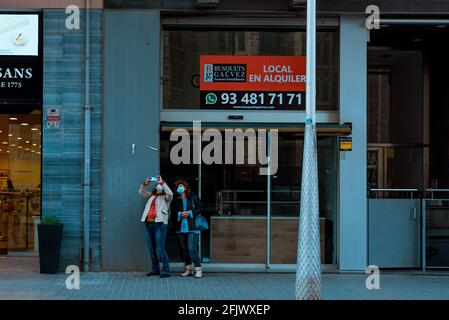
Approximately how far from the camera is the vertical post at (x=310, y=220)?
7547 millimetres

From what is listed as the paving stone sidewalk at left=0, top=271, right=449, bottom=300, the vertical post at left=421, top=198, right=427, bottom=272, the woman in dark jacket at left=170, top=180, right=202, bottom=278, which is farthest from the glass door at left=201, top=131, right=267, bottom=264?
the vertical post at left=421, top=198, right=427, bottom=272

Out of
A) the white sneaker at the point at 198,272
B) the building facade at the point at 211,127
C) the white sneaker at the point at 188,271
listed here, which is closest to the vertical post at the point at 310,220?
the building facade at the point at 211,127

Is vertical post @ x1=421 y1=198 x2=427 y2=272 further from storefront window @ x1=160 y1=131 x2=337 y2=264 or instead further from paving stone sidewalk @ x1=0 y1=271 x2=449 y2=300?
storefront window @ x1=160 y1=131 x2=337 y2=264

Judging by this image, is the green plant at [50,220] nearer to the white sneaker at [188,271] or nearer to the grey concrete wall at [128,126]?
the grey concrete wall at [128,126]

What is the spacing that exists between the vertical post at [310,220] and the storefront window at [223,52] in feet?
12.5

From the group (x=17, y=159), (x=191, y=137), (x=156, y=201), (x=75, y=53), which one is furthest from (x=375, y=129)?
(x=17, y=159)

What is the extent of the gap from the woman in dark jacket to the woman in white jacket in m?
0.23

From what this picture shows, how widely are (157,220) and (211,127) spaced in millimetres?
2119

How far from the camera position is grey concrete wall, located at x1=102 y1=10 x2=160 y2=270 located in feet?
37.1

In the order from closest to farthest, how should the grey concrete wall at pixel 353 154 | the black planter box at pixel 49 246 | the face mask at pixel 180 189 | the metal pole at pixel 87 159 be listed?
the black planter box at pixel 49 246, the face mask at pixel 180 189, the metal pole at pixel 87 159, the grey concrete wall at pixel 353 154

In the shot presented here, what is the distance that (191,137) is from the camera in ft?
38.4

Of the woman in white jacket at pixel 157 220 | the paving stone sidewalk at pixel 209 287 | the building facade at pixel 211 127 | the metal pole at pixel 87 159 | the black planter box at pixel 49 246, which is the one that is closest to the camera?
the paving stone sidewalk at pixel 209 287

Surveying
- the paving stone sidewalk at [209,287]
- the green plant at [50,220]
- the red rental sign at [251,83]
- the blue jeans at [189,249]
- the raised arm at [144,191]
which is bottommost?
the paving stone sidewalk at [209,287]

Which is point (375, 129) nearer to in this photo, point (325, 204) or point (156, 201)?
point (325, 204)
